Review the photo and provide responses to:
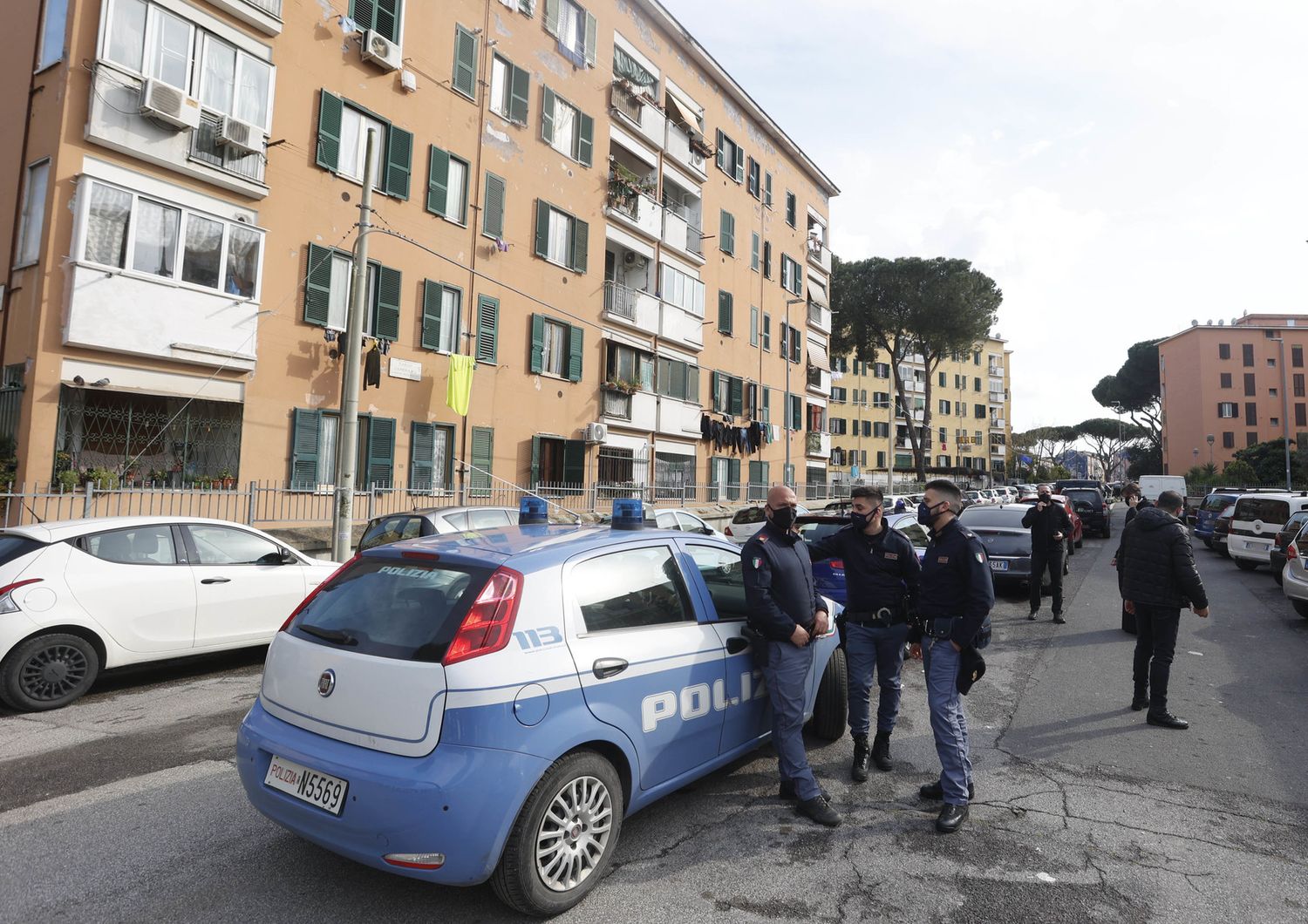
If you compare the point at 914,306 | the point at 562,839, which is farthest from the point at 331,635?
the point at 914,306

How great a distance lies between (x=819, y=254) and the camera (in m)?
36.5

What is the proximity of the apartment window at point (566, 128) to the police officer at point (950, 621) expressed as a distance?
18.6 m

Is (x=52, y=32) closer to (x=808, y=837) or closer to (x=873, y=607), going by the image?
(x=873, y=607)

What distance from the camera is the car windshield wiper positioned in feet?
10.8

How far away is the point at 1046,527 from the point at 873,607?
23.1 ft

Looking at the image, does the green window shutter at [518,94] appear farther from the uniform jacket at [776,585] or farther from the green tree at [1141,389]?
the green tree at [1141,389]

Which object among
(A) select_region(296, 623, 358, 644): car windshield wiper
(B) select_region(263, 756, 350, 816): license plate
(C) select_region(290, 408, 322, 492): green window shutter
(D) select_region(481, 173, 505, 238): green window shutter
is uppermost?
(D) select_region(481, 173, 505, 238): green window shutter

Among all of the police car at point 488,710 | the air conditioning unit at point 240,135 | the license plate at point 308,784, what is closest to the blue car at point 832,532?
the police car at point 488,710

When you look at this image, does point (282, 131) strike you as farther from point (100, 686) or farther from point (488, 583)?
point (488, 583)

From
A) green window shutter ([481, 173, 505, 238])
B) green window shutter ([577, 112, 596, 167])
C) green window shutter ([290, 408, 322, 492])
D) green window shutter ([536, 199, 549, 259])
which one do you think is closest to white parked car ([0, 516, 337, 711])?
green window shutter ([290, 408, 322, 492])

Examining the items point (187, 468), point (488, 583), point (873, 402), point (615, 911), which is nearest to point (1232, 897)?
point (615, 911)

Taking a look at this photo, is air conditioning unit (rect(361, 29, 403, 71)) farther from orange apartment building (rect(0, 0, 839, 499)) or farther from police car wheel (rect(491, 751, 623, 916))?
police car wheel (rect(491, 751, 623, 916))

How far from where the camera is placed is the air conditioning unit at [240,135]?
13070mm

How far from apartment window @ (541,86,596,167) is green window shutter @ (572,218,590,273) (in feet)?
Result: 6.11
